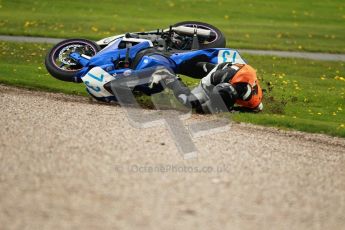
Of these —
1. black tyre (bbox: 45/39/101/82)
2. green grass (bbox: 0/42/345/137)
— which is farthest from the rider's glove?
black tyre (bbox: 45/39/101/82)

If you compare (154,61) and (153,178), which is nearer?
(153,178)

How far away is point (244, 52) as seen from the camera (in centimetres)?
2516

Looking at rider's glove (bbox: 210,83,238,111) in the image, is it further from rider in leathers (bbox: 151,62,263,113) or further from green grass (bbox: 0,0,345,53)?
green grass (bbox: 0,0,345,53)

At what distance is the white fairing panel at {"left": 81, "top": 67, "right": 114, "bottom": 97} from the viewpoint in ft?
44.4

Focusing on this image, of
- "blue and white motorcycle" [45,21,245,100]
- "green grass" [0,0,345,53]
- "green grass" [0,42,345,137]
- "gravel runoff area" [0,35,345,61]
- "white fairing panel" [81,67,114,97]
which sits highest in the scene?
"blue and white motorcycle" [45,21,245,100]

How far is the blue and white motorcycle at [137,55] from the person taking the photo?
44.8 ft

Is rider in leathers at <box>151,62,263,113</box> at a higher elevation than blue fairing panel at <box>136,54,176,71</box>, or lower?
lower

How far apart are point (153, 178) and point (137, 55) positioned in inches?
221

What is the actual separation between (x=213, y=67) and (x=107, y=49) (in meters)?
2.14

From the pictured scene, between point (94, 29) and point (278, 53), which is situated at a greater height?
point (278, 53)

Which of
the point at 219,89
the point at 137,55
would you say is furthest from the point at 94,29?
the point at 219,89

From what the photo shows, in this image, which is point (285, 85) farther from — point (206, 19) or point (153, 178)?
point (206, 19)

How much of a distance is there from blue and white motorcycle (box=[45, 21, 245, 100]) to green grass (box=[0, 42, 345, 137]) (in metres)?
0.83

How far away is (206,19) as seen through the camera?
34344mm
